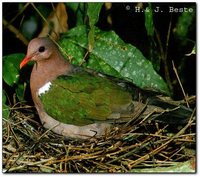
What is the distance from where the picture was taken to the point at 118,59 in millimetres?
4180

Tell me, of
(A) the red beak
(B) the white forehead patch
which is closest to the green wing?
(B) the white forehead patch

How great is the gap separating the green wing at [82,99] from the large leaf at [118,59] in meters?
0.22

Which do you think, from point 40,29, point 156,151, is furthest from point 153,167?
point 40,29

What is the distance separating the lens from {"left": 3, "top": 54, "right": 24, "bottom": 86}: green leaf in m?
4.07

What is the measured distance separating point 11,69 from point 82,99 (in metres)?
0.44

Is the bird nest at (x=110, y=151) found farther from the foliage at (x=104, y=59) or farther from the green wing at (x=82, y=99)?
the foliage at (x=104, y=59)

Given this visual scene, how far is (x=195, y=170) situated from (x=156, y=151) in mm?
216

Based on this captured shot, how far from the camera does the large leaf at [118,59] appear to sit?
4.15 meters

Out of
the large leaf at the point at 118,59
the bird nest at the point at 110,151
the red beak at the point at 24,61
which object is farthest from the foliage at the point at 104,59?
the bird nest at the point at 110,151

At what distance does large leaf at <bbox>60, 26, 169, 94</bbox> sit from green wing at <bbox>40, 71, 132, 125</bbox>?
0.71 ft

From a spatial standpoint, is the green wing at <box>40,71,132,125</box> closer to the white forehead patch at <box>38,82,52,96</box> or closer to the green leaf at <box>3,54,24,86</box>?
the white forehead patch at <box>38,82,52,96</box>

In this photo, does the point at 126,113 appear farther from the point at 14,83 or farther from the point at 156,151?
the point at 14,83

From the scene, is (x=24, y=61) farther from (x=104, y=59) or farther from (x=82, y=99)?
(x=104, y=59)

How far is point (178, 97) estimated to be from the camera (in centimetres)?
445
